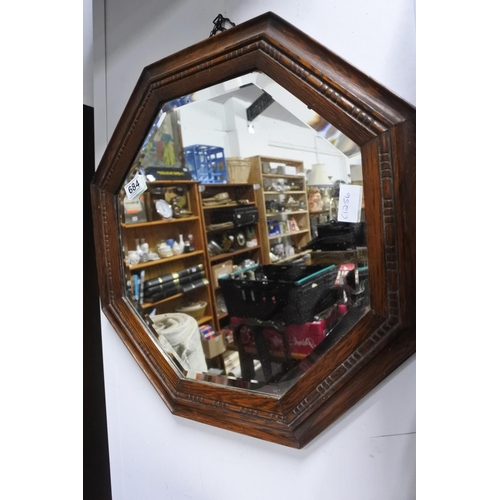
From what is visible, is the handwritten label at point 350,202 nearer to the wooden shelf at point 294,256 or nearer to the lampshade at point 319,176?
the lampshade at point 319,176

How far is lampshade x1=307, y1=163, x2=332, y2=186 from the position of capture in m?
0.82

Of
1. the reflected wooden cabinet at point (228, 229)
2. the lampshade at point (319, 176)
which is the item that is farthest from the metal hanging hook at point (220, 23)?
the reflected wooden cabinet at point (228, 229)

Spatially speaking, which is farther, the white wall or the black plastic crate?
the black plastic crate

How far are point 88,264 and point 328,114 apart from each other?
848 mm

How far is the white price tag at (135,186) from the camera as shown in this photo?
0.90 meters

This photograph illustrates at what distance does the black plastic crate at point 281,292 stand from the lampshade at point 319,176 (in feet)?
0.67

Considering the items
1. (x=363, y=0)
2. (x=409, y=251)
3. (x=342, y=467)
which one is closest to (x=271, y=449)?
(x=342, y=467)

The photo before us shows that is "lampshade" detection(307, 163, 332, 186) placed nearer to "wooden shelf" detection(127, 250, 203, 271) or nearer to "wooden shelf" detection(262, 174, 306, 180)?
"wooden shelf" detection(262, 174, 306, 180)

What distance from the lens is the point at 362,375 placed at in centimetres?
59

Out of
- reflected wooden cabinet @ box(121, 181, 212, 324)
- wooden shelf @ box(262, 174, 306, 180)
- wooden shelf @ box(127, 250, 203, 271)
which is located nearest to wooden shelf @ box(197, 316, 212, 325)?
reflected wooden cabinet @ box(121, 181, 212, 324)

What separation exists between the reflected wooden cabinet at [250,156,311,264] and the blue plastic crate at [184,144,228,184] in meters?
0.20

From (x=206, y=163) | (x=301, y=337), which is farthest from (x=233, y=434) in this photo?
(x=206, y=163)
